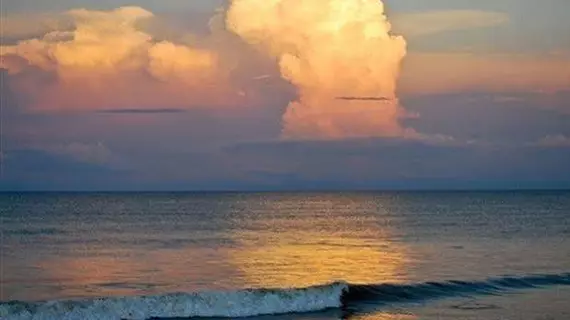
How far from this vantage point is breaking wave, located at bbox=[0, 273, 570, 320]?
25828 mm

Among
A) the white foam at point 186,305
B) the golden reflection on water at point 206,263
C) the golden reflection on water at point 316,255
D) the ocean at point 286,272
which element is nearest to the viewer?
the white foam at point 186,305

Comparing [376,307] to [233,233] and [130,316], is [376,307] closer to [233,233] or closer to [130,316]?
[130,316]

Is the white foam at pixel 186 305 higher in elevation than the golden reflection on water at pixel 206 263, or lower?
lower

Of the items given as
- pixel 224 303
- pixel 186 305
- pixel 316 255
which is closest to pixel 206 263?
pixel 316 255

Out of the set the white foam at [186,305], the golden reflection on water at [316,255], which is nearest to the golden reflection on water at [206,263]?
the golden reflection on water at [316,255]

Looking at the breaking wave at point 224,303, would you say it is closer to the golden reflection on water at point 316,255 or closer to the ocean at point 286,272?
Result: the ocean at point 286,272

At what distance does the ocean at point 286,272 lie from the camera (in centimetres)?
2689

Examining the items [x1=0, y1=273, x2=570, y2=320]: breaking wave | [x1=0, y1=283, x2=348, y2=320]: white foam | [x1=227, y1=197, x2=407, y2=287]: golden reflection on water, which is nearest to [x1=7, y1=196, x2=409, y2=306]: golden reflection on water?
[x1=227, y1=197, x2=407, y2=287]: golden reflection on water

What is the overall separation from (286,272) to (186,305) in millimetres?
9692

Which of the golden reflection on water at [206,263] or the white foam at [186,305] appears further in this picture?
the golden reflection on water at [206,263]

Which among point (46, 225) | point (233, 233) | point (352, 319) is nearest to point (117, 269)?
point (352, 319)

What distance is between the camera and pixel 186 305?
26891 millimetres

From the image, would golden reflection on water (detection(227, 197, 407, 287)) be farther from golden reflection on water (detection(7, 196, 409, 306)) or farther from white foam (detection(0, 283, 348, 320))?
white foam (detection(0, 283, 348, 320))

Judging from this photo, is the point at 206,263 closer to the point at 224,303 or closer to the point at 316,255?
the point at 316,255
